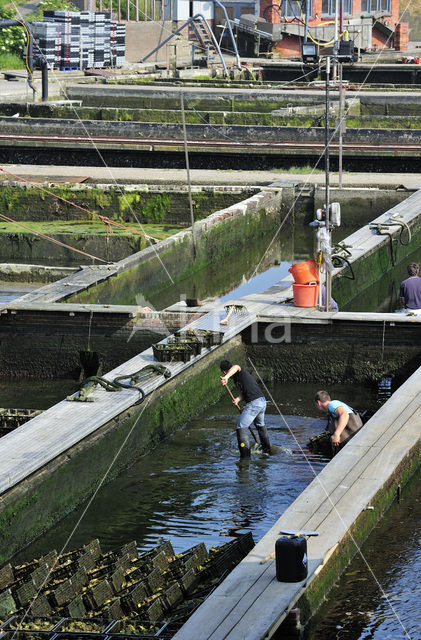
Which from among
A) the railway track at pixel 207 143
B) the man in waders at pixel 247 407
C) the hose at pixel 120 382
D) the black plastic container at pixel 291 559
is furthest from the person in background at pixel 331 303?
the railway track at pixel 207 143

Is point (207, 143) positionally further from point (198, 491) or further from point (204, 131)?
point (198, 491)

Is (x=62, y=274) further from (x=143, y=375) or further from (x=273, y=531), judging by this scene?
(x=273, y=531)

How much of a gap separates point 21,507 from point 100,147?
21.8 meters

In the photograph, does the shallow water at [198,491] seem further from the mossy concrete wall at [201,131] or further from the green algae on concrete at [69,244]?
the mossy concrete wall at [201,131]

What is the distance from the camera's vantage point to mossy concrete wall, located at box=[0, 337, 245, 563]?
11742 mm

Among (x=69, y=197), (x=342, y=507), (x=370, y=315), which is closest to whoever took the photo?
(x=342, y=507)

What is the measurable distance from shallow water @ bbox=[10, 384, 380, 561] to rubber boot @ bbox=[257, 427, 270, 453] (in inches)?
5.4

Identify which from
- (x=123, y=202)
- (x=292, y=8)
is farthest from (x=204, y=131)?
(x=292, y=8)

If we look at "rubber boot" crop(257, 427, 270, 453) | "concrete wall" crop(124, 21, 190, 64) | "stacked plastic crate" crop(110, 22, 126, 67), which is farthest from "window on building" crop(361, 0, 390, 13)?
"rubber boot" crop(257, 427, 270, 453)

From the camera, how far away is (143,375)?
1484 cm

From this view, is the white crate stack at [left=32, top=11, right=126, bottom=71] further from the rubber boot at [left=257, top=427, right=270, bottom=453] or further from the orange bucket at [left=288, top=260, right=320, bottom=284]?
the rubber boot at [left=257, top=427, right=270, bottom=453]

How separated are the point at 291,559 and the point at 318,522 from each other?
4.31 feet

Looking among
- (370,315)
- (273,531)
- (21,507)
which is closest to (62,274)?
(370,315)

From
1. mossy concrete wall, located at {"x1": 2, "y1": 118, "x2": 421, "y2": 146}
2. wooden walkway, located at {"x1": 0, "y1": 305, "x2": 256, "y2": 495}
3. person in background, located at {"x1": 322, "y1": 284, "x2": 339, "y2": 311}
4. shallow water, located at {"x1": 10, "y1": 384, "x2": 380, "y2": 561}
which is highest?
mossy concrete wall, located at {"x1": 2, "y1": 118, "x2": 421, "y2": 146}
